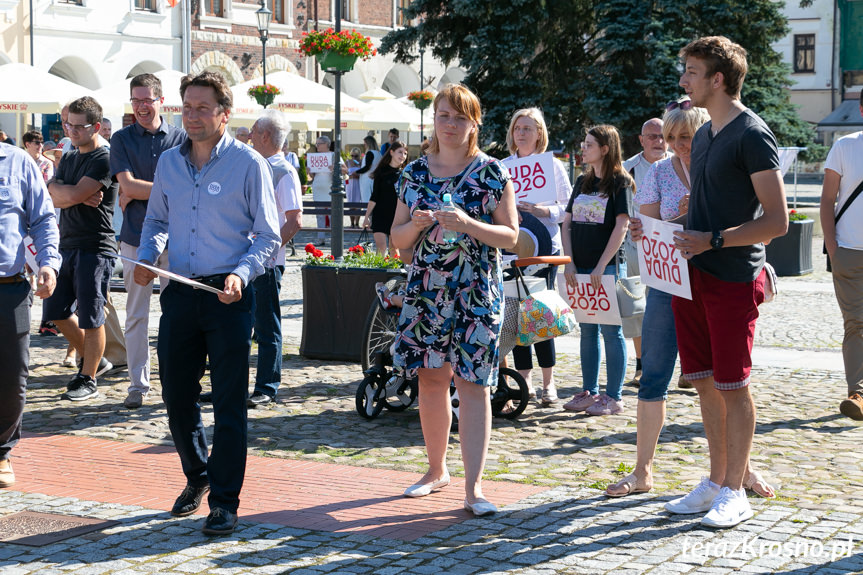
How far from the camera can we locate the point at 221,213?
5.25 m

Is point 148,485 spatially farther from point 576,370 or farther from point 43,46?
point 43,46

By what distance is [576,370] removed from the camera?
9570 mm

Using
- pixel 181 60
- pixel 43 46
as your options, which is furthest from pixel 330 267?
pixel 181 60

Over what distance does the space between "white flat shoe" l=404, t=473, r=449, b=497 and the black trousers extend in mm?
2047

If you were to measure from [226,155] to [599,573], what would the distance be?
2.38 metres

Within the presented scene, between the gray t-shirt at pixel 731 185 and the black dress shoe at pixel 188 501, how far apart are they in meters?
2.42

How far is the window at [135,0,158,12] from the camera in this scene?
3909 cm

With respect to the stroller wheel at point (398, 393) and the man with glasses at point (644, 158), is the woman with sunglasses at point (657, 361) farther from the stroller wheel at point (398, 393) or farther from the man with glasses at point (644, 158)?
the stroller wheel at point (398, 393)

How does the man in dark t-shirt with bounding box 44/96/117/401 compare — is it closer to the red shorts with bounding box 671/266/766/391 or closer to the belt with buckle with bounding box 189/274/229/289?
the belt with buckle with bounding box 189/274/229/289

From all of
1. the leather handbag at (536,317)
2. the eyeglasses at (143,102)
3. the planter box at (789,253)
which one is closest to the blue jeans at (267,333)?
the eyeglasses at (143,102)

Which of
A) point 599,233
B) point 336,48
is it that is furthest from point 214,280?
point 336,48

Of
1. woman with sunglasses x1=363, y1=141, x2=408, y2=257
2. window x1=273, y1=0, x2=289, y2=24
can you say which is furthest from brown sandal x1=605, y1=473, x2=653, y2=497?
window x1=273, y1=0, x2=289, y2=24

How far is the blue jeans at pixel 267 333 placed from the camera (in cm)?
812

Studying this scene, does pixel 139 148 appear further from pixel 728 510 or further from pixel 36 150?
pixel 36 150
